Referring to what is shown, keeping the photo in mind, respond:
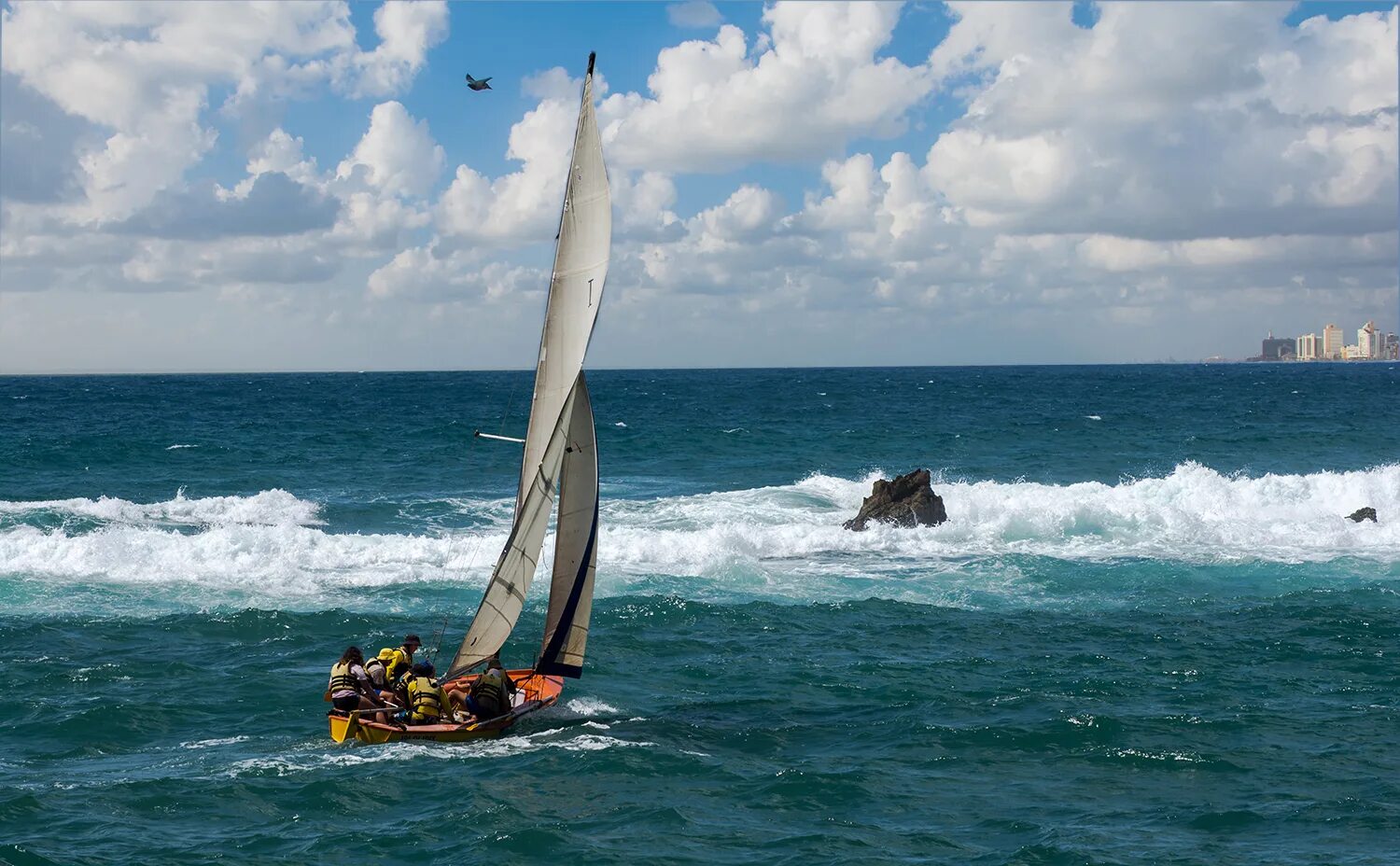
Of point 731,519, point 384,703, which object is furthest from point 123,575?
point 731,519

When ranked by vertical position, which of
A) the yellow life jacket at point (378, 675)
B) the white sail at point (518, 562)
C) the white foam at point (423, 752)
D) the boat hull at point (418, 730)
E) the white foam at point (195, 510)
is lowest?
the white foam at point (423, 752)

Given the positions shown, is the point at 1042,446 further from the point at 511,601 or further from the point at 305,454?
the point at 511,601

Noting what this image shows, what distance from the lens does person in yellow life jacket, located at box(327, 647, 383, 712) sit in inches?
765

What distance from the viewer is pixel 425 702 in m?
19.7

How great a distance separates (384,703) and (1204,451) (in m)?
57.3

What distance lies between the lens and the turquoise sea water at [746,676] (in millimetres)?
16406

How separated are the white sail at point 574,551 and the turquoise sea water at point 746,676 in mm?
1250

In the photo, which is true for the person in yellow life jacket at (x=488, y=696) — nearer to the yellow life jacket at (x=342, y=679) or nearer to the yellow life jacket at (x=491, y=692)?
the yellow life jacket at (x=491, y=692)

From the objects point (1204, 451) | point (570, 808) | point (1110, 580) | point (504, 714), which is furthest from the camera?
point (1204, 451)

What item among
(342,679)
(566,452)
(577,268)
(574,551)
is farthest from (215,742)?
(577,268)

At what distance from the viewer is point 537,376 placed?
60.9ft

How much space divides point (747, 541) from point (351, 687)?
64.7ft

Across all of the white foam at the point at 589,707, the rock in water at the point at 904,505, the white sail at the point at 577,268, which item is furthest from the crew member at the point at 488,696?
the rock in water at the point at 904,505

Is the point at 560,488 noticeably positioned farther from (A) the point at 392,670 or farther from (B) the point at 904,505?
(B) the point at 904,505
